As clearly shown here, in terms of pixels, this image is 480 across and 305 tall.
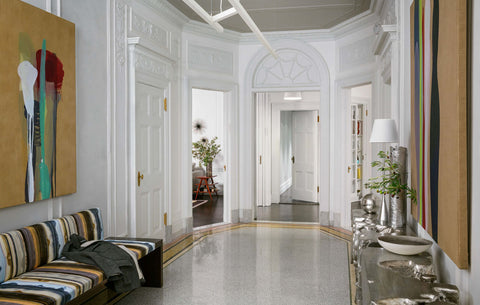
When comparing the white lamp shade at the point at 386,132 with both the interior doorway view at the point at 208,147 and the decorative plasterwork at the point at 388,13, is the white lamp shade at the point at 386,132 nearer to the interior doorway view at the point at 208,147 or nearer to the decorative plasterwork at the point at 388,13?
the decorative plasterwork at the point at 388,13

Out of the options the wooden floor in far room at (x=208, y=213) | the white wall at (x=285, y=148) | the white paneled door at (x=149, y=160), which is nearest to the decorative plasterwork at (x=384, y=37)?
the white paneled door at (x=149, y=160)

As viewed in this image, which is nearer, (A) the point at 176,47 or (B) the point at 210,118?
(A) the point at 176,47

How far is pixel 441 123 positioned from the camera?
6.65ft

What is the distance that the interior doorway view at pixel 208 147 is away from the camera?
10.4 m

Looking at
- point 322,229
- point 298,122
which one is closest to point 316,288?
point 322,229

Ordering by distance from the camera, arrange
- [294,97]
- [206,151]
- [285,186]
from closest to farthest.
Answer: [294,97] → [206,151] → [285,186]

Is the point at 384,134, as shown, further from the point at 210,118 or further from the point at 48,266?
the point at 210,118

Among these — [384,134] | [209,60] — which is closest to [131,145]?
[209,60]

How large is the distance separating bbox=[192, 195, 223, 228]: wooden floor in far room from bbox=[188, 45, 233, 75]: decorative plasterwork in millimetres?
2736

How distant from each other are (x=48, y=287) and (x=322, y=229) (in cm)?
484

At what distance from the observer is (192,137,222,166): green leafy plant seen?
10367mm

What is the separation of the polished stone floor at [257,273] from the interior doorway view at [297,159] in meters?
2.01

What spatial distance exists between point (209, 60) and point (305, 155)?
4200 mm

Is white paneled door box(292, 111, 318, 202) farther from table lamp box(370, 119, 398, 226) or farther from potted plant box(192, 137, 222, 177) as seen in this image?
table lamp box(370, 119, 398, 226)
